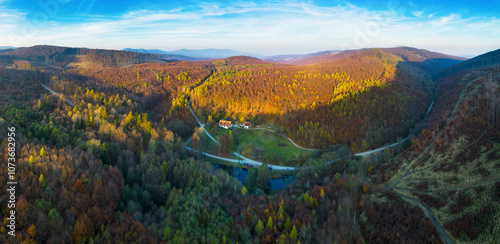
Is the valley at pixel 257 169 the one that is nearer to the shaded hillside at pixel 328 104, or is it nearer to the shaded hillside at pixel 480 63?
the shaded hillside at pixel 328 104

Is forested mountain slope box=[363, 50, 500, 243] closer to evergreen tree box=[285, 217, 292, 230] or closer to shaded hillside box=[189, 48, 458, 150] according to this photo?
evergreen tree box=[285, 217, 292, 230]

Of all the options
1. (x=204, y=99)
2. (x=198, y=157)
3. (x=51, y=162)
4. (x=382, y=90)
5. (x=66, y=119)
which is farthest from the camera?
(x=204, y=99)

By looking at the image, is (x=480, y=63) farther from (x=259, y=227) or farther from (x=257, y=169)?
(x=259, y=227)

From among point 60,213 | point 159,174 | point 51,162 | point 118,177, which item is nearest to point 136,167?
point 159,174

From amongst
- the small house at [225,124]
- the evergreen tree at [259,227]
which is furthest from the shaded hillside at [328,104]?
the evergreen tree at [259,227]

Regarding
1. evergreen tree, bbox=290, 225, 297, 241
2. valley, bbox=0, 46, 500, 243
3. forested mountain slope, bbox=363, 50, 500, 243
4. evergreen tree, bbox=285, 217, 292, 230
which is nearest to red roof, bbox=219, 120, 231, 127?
valley, bbox=0, 46, 500, 243

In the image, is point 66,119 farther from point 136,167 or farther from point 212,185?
point 212,185

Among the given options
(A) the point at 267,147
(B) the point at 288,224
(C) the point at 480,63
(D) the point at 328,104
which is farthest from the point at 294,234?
(C) the point at 480,63

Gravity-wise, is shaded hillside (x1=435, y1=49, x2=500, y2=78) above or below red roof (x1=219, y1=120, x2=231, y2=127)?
above
